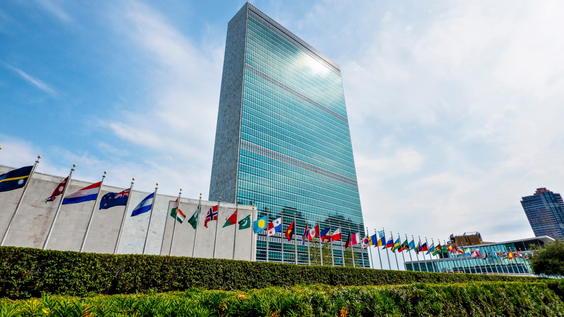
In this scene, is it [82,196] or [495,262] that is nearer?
[82,196]

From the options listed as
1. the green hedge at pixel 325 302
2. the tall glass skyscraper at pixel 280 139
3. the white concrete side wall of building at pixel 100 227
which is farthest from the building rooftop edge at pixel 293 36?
the green hedge at pixel 325 302

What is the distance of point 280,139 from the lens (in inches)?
3907

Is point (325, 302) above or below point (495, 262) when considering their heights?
below

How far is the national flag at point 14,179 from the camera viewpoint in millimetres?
16875

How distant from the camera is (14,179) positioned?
1722 centimetres

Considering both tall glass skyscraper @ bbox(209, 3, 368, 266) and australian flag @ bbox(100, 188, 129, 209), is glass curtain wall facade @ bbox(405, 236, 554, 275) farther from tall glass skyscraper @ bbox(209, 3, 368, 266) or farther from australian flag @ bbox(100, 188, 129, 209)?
australian flag @ bbox(100, 188, 129, 209)

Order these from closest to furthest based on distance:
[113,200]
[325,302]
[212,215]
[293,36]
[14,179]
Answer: [325,302] → [14,179] → [113,200] → [212,215] → [293,36]

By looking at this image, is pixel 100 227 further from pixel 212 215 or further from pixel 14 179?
pixel 212 215

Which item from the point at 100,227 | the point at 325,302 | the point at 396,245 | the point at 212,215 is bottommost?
the point at 325,302

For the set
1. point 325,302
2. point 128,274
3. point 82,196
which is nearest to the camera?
point 325,302

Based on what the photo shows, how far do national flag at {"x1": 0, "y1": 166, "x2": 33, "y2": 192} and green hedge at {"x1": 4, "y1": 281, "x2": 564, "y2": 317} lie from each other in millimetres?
15536

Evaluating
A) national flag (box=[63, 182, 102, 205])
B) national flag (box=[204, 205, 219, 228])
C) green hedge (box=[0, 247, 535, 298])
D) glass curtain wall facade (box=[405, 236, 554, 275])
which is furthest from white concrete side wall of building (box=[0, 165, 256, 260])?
glass curtain wall facade (box=[405, 236, 554, 275])

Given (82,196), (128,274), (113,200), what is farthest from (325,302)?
(82,196)

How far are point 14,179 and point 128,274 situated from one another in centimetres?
994
